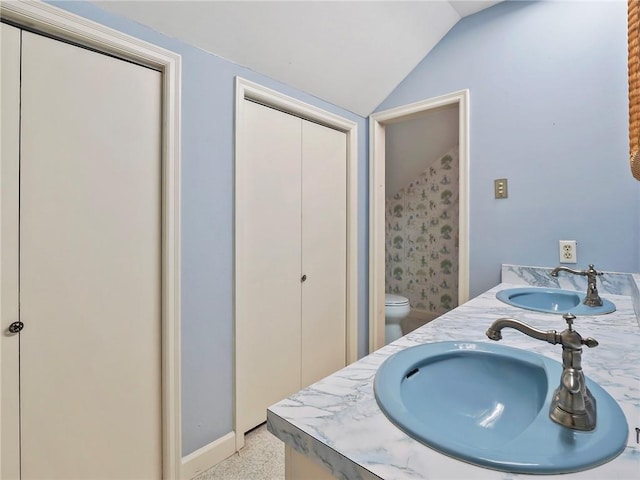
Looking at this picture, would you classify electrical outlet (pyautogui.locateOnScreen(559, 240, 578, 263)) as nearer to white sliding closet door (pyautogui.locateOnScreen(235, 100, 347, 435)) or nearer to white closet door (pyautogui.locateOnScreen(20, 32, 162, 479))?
white sliding closet door (pyautogui.locateOnScreen(235, 100, 347, 435))

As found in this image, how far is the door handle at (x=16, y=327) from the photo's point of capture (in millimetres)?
1023

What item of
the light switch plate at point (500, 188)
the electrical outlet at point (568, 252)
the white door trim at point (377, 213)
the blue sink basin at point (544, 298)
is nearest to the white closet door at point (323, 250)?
the white door trim at point (377, 213)

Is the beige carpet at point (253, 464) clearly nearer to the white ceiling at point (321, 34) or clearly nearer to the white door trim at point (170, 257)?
the white door trim at point (170, 257)

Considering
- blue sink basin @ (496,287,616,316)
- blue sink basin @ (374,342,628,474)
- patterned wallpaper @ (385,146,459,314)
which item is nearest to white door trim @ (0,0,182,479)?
blue sink basin @ (374,342,628,474)

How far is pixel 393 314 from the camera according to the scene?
8.64 feet

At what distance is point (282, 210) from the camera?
1859 mm

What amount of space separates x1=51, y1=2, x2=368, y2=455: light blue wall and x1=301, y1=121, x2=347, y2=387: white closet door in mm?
567

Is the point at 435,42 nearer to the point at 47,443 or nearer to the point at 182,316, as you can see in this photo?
the point at 182,316

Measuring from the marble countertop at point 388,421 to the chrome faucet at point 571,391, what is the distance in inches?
2.2

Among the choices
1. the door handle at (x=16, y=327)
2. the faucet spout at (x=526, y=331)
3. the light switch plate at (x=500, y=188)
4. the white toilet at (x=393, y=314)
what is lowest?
the white toilet at (x=393, y=314)

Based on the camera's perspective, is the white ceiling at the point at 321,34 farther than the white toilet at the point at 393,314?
No

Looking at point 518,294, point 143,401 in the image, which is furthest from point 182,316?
point 518,294

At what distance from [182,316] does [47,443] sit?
22.1 inches

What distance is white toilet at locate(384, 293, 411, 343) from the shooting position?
263 cm
